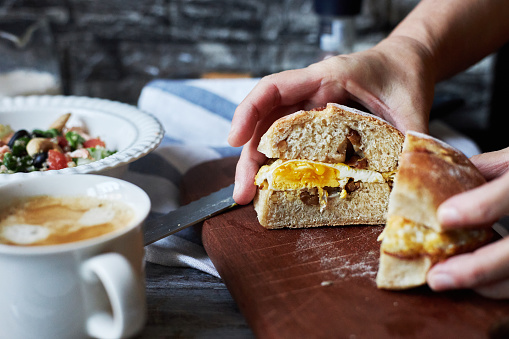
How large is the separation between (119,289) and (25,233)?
354 millimetres

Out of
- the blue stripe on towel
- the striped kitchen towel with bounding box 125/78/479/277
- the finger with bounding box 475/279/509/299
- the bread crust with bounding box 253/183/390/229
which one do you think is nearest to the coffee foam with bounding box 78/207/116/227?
the bread crust with bounding box 253/183/390/229

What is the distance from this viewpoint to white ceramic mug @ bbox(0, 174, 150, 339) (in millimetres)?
Answer: 1157

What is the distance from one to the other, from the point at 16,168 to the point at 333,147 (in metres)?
1.40

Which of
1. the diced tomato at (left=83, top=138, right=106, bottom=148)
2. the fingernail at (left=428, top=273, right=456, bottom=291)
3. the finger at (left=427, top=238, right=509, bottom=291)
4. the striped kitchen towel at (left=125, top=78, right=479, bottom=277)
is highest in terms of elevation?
the finger at (left=427, top=238, right=509, bottom=291)

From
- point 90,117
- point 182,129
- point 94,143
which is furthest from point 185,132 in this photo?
point 94,143

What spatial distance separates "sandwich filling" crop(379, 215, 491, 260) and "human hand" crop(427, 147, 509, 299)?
0.05m

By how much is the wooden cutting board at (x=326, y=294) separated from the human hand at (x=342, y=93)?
0.35 m

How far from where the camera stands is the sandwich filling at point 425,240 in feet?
4.84

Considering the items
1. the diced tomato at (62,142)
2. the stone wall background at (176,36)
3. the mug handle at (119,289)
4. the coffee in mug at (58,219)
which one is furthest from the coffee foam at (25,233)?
the stone wall background at (176,36)

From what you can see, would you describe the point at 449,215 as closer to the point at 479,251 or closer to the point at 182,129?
the point at 479,251

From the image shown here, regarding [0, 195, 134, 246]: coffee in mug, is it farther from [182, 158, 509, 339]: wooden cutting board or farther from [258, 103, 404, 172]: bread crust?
[258, 103, 404, 172]: bread crust

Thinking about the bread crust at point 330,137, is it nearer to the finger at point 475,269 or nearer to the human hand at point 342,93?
the human hand at point 342,93

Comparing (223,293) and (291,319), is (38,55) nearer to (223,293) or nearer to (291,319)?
(223,293)

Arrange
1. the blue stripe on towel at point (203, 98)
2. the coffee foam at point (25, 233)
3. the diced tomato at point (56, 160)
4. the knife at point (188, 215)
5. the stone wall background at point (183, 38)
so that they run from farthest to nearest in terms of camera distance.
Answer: the stone wall background at point (183, 38) → the blue stripe on towel at point (203, 98) → the diced tomato at point (56, 160) → the knife at point (188, 215) → the coffee foam at point (25, 233)
